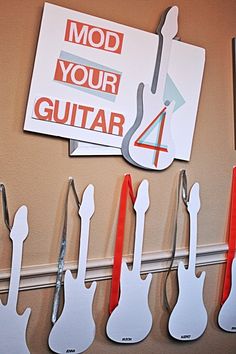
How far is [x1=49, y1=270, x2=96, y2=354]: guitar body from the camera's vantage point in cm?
120

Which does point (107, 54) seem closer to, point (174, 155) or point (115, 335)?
point (174, 155)

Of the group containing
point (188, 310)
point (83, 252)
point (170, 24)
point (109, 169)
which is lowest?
point (188, 310)

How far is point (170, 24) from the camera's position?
1315 millimetres

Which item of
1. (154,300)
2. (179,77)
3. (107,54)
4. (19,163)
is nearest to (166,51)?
(179,77)

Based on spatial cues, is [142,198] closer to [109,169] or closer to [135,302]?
[109,169]

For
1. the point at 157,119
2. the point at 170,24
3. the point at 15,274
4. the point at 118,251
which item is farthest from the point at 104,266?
the point at 170,24

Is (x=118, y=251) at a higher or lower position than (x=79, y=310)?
higher

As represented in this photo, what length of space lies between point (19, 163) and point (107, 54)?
0.44 meters

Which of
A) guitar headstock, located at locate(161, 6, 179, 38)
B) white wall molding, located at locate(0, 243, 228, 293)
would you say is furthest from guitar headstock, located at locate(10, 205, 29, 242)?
guitar headstock, located at locate(161, 6, 179, 38)

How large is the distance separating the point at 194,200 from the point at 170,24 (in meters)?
0.61

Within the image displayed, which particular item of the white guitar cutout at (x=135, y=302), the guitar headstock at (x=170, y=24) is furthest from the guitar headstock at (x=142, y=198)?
the guitar headstock at (x=170, y=24)

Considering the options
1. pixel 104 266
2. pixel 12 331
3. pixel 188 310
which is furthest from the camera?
pixel 188 310

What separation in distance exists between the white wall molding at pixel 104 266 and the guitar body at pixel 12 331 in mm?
68

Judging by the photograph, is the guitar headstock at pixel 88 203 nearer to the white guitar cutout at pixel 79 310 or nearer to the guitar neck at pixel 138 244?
the white guitar cutout at pixel 79 310
